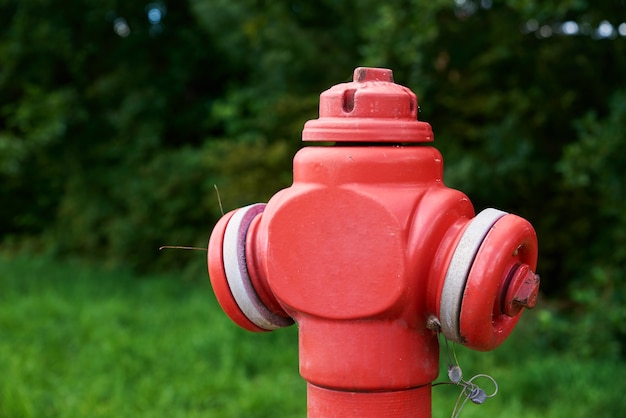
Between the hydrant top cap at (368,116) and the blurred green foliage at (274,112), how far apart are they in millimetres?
2505

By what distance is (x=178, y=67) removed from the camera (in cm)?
720

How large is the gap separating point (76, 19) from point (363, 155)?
638 cm

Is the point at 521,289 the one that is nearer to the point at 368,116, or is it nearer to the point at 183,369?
the point at 368,116

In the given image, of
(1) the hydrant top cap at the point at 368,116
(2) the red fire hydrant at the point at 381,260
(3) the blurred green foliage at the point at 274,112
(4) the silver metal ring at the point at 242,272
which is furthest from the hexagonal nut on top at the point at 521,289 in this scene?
(3) the blurred green foliage at the point at 274,112

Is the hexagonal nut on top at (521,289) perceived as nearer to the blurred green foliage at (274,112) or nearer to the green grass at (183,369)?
the green grass at (183,369)

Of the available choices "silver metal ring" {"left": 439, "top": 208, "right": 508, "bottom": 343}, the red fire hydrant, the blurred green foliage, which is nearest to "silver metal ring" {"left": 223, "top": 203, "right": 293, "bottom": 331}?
the red fire hydrant

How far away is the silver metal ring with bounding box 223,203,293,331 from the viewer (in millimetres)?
1172

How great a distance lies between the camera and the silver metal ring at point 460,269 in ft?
3.34

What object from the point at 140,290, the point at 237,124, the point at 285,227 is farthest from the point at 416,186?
the point at 237,124

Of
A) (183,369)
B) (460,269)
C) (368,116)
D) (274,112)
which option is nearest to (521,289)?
(460,269)

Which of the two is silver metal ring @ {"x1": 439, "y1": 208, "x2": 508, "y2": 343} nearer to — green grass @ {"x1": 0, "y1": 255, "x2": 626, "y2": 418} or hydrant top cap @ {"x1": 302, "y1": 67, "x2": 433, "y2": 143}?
hydrant top cap @ {"x1": 302, "y1": 67, "x2": 433, "y2": 143}

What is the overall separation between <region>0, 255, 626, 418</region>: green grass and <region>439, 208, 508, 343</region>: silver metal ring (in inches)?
88.3

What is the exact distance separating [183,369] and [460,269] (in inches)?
122

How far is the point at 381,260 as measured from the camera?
1046 mm
